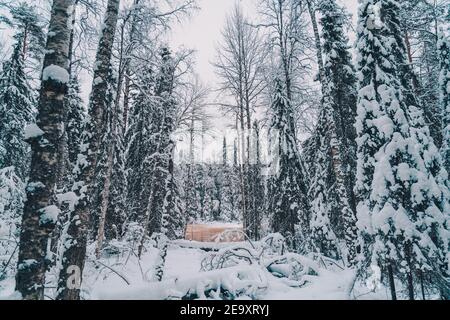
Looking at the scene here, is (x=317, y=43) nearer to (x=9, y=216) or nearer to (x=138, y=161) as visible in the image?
(x=138, y=161)

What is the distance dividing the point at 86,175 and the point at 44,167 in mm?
1136

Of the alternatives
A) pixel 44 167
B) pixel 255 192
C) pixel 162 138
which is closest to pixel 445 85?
pixel 162 138

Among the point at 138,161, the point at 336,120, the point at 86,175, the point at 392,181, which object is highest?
the point at 336,120

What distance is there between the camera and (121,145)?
659 inches

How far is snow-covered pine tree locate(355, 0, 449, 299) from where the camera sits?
5.38 m

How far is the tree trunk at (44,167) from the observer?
370 cm

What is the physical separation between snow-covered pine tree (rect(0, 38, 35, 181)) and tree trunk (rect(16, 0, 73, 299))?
12986 millimetres

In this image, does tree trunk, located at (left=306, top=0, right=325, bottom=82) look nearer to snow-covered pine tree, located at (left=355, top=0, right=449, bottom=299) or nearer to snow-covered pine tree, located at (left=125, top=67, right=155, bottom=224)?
snow-covered pine tree, located at (left=355, top=0, right=449, bottom=299)

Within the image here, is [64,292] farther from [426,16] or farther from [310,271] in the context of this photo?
[426,16]

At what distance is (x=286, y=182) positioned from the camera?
475 inches

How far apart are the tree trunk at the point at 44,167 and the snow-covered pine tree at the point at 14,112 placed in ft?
42.6

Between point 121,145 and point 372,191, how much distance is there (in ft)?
46.9

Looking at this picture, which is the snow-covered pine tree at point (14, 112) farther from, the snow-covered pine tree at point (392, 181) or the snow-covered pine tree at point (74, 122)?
the snow-covered pine tree at point (392, 181)

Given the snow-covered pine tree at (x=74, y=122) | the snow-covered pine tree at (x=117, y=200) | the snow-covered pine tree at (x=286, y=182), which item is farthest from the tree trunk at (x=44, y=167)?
the snow-covered pine tree at (x=74, y=122)
